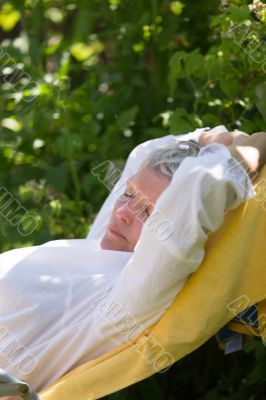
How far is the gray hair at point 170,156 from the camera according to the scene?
6.72 ft

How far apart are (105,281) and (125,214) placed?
0.61 feet

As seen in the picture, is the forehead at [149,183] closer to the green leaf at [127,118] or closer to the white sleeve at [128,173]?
the white sleeve at [128,173]

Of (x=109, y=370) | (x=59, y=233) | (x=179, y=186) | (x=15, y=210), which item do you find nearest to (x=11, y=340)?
(x=109, y=370)

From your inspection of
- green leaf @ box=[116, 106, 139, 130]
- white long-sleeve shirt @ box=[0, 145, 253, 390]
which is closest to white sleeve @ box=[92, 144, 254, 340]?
white long-sleeve shirt @ box=[0, 145, 253, 390]

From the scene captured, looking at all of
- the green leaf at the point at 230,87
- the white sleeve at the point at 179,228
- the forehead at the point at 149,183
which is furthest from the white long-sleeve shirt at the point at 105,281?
the green leaf at the point at 230,87

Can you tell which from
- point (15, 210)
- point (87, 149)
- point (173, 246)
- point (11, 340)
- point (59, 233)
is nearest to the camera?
point (173, 246)

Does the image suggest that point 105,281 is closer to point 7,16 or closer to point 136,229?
point 136,229

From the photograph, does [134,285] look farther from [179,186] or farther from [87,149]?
[87,149]

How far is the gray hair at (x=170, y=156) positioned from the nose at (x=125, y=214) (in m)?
0.11

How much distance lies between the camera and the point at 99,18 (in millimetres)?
3469

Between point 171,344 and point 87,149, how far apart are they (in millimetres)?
1492

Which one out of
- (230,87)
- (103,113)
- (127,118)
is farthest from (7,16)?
(230,87)

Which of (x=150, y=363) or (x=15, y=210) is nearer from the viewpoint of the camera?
(x=150, y=363)

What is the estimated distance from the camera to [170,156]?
6.81 feet
